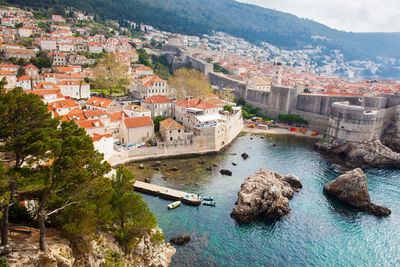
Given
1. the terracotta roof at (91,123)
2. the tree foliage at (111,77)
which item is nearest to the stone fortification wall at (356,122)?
the terracotta roof at (91,123)

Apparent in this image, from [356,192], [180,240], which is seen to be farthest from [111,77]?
[356,192]

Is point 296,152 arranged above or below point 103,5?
below

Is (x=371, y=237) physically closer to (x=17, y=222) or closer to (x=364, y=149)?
(x=364, y=149)

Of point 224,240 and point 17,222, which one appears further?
point 224,240

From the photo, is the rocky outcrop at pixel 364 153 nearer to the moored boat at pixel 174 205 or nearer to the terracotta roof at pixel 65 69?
the moored boat at pixel 174 205

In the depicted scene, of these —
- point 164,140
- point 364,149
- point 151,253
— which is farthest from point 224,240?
point 364,149
